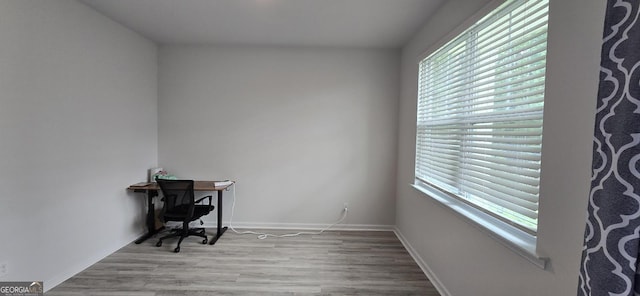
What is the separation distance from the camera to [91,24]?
2574 millimetres

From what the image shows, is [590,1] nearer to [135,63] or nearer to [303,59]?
[303,59]

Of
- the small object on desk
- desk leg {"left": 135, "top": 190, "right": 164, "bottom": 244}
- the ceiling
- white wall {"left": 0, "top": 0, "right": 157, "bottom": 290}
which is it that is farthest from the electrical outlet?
the ceiling

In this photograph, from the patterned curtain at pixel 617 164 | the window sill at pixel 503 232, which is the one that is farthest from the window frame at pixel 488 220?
the patterned curtain at pixel 617 164

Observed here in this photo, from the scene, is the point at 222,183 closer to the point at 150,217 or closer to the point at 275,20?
the point at 150,217

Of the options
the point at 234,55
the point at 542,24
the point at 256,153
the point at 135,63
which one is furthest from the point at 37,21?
the point at 542,24

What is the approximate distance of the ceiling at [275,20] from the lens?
2443mm

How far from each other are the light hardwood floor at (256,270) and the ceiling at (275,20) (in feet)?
8.73

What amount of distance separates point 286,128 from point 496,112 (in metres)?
2.63

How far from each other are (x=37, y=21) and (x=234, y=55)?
1.93 metres

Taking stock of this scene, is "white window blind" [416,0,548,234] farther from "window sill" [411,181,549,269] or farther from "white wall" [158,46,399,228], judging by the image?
"white wall" [158,46,399,228]

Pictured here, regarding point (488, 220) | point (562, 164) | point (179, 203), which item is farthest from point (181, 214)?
point (562, 164)

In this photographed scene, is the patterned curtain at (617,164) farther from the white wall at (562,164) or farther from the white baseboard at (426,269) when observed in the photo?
the white baseboard at (426,269)

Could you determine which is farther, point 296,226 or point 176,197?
point 296,226

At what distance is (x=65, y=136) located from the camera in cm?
232
